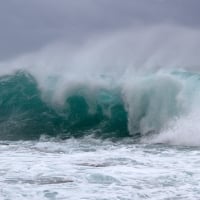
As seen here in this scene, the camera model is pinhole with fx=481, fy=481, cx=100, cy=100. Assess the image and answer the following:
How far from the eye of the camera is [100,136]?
1766 cm

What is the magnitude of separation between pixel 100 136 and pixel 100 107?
321cm

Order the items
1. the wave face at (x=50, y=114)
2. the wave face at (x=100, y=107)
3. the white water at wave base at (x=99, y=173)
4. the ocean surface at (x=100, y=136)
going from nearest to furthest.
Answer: the white water at wave base at (x=99, y=173) → the ocean surface at (x=100, y=136) → the wave face at (x=100, y=107) → the wave face at (x=50, y=114)

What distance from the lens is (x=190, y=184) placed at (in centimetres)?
860

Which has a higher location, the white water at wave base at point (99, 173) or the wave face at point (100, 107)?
the wave face at point (100, 107)

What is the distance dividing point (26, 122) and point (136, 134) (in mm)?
4749

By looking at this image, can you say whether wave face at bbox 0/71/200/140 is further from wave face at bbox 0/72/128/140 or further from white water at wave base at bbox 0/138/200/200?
white water at wave base at bbox 0/138/200/200

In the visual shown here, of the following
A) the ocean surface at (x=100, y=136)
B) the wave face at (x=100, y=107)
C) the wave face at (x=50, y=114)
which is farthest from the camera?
the wave face at (x=50, y=114)

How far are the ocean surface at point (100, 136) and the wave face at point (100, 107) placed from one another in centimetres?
4

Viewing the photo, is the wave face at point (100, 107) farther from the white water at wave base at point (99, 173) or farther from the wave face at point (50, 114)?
the white water at wave base at point (99, 173)

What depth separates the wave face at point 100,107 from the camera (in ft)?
60.2

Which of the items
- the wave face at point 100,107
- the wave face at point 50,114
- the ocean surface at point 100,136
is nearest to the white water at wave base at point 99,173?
the ocean surface at point 100,136

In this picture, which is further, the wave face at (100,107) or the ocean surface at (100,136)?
the wave face at (100,107)

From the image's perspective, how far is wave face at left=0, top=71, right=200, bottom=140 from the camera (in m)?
18.4

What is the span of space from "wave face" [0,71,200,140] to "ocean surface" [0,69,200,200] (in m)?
0.04
